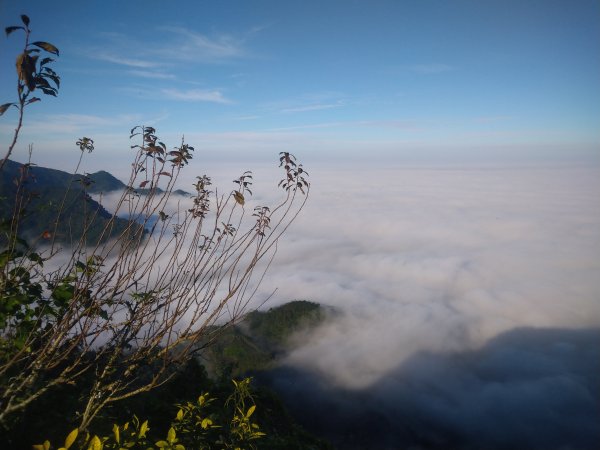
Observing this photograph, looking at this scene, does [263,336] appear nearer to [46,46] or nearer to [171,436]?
[171,436]

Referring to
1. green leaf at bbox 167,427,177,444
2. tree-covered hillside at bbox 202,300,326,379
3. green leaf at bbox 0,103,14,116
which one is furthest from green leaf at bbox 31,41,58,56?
tree-covered hillside at bbox 202,300,326,379

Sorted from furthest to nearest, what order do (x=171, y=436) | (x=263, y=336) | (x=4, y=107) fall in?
(x=263, y=336), (x=171, y=436), (x=4, y=107)

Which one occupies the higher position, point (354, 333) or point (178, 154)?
point (178, 154)

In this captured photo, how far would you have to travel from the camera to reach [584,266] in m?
190

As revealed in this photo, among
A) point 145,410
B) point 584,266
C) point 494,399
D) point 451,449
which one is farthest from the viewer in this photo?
point 584,266

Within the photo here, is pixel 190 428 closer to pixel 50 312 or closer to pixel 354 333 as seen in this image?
pixel 50 312

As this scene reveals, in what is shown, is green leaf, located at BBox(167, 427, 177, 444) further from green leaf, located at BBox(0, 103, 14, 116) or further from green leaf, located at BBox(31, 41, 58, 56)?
green leaf, located at BBox(31, 41, 58, 56)

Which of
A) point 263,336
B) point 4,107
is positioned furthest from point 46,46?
point 263,336

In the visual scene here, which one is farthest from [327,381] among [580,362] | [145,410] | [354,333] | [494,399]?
[145,410]

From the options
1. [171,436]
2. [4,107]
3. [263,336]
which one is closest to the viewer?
[4,107]

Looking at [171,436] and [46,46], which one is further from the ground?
[46,46]

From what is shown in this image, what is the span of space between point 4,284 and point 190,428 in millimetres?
2181

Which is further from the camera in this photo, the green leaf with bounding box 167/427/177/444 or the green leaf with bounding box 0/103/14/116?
the green leaf with bounding box 167/427/177/444

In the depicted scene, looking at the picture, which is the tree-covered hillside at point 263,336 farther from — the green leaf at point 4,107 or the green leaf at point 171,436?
the green leaf at point 4,107
